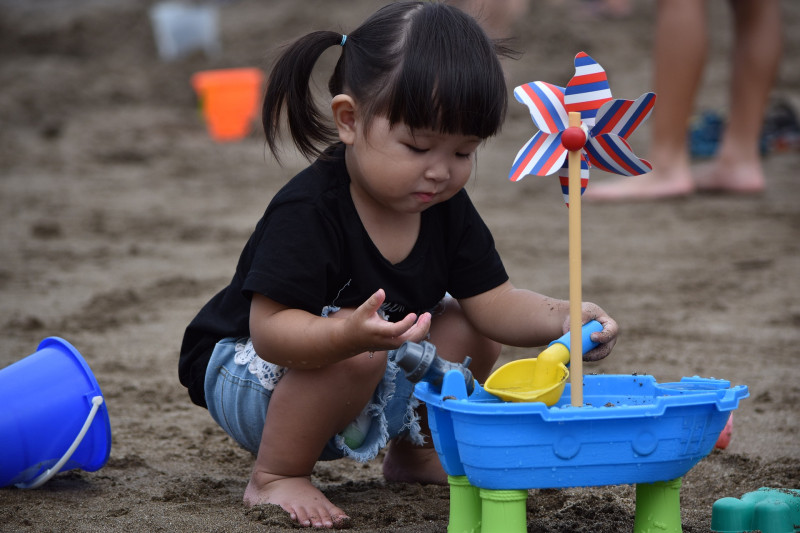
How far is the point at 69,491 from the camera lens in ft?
6.99

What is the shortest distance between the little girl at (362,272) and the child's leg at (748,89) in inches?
147

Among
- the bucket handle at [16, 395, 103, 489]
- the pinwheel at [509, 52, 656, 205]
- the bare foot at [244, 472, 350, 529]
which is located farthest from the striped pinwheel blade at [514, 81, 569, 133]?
the bucket handle at [16, 395, 103, 489]

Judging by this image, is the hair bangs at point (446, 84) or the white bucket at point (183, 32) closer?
the hair bangs at point (446, 84)

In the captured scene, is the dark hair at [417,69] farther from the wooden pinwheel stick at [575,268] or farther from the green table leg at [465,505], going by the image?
the green table leg at [465,505]

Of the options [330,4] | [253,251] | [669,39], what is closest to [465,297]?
[253,251]

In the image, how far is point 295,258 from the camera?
6.10ft

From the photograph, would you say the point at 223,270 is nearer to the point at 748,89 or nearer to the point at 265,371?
the point at 265,371

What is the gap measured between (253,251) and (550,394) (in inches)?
26.7

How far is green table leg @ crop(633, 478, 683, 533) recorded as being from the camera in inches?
66.1

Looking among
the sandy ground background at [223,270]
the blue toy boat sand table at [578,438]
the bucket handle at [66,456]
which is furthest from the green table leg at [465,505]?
the bucket handle at [66,456]

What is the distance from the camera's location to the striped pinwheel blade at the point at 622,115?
1719 mm

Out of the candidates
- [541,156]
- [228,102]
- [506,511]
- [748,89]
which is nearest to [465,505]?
[506,511]

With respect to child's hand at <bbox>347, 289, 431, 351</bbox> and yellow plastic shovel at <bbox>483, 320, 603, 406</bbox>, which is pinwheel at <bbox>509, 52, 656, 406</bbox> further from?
child's hand at <bbox>347, 289, 431, 351</bbox>

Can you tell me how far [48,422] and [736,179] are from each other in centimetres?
439
